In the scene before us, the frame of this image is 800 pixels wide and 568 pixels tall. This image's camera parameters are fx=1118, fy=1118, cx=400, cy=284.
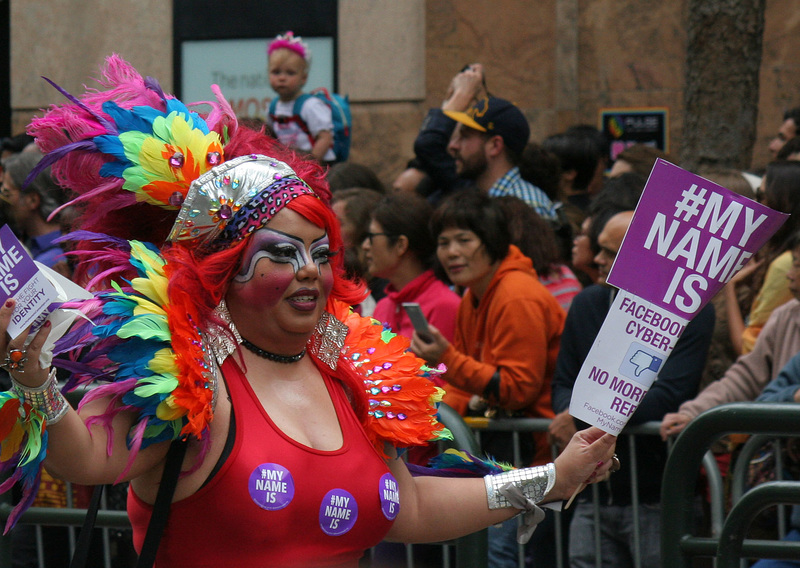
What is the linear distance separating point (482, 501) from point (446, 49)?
619 centimetres

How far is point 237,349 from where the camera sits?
269 cm

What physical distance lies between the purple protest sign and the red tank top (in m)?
Answer: 0.79

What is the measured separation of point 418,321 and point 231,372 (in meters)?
1.79

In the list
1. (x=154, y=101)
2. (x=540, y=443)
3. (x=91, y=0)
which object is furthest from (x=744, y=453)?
(x=91, y=0)

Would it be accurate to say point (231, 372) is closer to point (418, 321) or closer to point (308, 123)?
point (418, 321)

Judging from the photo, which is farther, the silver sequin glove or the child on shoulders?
the child on shoulders

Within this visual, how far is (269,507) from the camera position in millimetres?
2500

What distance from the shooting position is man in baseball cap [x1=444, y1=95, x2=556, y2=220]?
582 cm

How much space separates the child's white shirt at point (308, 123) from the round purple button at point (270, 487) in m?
4.70

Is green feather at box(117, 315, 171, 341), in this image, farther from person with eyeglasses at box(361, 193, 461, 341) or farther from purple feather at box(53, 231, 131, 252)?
person with eyeglasses at box(361, 193, 461, 341)

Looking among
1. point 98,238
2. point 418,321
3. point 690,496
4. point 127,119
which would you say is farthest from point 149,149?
point 690,496

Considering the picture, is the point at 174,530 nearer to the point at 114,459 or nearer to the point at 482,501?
A: the point at 114,459

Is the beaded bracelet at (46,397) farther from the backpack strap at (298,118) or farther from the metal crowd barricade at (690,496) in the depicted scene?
the backpack strap at (298,118)

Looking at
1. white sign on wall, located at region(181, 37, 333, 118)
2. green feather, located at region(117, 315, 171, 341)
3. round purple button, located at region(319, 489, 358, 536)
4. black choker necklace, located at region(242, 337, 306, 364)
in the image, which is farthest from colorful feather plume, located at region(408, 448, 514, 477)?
white sign on wall, located at region(181, 37, 333, 118)
